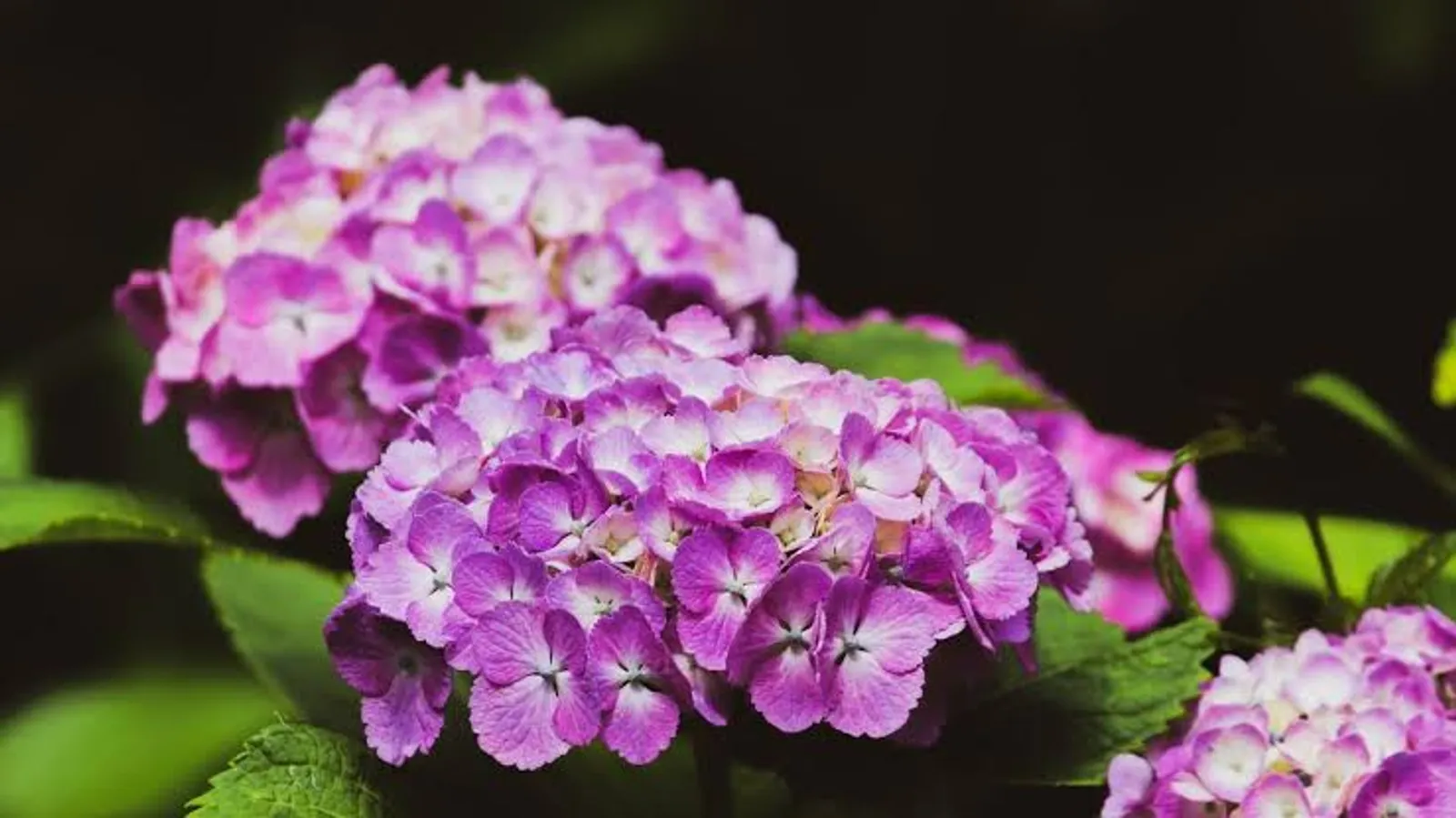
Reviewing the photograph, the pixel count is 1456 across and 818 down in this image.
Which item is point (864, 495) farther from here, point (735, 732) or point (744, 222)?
point (744, 222)

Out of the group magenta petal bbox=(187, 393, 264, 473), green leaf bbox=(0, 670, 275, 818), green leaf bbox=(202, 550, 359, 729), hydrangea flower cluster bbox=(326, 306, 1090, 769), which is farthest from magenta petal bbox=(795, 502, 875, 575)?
green leaf bbox=(0, 670, 275, 818)

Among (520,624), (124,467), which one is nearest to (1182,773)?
(520,624)

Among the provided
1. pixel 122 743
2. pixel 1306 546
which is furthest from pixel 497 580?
pixel 122 743

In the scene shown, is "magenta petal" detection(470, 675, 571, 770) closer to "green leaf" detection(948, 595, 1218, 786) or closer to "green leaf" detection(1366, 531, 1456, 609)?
"green leaf" detection(948, 595, 1218, 786)

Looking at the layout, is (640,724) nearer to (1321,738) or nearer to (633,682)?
(633,682)

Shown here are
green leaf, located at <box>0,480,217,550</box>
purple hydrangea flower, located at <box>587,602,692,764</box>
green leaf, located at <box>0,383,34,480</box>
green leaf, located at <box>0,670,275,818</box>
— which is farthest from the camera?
green leaf, located at <box>0,670,275,818</box>
